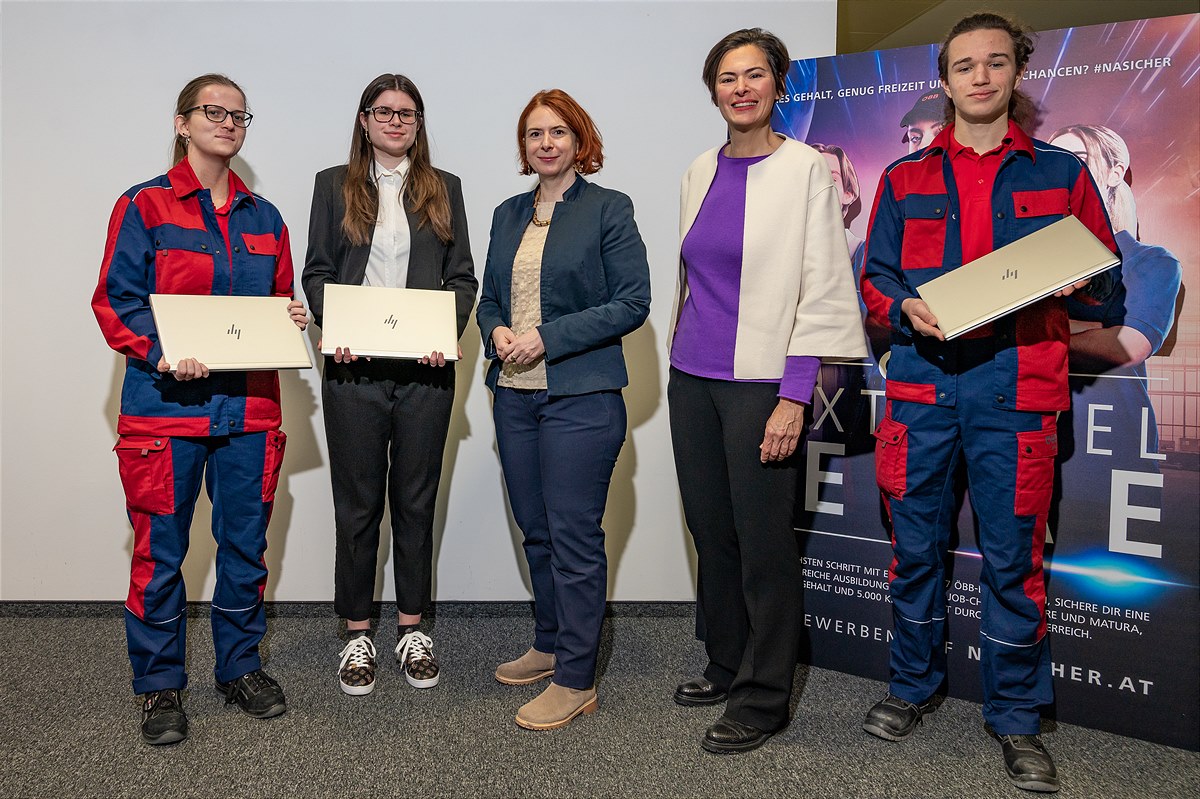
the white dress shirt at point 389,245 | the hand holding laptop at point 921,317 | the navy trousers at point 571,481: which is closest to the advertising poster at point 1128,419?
the hand holding laptop at point 921,317

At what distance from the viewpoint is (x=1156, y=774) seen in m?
1.96

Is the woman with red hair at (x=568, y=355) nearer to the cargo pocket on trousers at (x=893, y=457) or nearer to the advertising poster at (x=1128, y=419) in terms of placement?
the cargo pocket on trousers at (x=893, y=457)

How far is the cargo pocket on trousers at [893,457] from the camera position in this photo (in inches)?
81.3

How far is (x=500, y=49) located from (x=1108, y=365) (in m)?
2.23

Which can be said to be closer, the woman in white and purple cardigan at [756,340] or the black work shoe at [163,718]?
the woman in white and purple cardigan at [756,340]

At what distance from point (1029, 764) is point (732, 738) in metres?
0.68

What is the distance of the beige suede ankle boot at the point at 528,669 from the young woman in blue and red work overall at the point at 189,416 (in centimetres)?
61

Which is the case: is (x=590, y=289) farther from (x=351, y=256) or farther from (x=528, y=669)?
(x=528, y=669)

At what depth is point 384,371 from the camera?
2.33 m

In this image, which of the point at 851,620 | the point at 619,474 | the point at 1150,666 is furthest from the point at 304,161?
the point at 1150,666

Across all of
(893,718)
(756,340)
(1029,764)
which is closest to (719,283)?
(756,340)

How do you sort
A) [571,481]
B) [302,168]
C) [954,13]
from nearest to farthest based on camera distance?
[571,481] → [302,168] → [954,13]

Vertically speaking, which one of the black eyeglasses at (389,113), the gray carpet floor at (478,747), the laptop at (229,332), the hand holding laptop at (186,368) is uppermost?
the black eyeglasses at (389,113)

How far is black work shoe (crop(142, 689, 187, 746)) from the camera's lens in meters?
2.03
